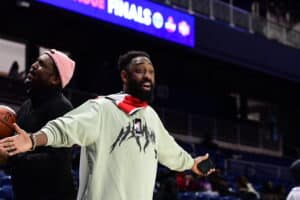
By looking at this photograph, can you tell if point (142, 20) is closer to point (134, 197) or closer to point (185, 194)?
point (185, 194)

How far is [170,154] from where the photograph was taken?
12.7 ft

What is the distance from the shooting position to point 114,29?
13555 mm

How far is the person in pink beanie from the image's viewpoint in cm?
341

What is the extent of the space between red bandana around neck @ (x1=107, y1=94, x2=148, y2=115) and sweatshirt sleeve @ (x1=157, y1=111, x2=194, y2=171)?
25cm

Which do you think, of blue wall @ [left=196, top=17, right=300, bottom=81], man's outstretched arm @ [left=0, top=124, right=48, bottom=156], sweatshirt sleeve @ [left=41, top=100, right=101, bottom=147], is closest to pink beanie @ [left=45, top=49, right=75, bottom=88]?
sweatshirt sleeve @ [left=41, top=100, right=101, bottom=147]

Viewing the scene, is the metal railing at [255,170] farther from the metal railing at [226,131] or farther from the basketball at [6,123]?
the basketball at [6,123]

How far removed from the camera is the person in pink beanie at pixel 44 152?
11.2ft

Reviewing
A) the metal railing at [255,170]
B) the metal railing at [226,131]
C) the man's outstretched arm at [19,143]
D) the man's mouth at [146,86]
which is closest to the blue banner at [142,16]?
the metal railing at [226,131]

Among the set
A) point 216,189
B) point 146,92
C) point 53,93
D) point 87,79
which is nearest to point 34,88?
point 53,93

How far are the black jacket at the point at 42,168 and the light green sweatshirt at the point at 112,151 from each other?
0.09 m

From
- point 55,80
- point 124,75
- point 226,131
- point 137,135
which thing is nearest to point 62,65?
point 55,80

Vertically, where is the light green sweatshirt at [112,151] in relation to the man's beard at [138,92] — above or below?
below

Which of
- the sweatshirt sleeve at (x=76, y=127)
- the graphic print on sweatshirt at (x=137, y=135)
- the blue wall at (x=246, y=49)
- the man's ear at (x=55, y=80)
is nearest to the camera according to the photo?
the sweatshirt sleeve at (x=76, y=127)

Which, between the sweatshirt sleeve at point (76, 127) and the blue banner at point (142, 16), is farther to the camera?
the blue banner at point (142, 16)
